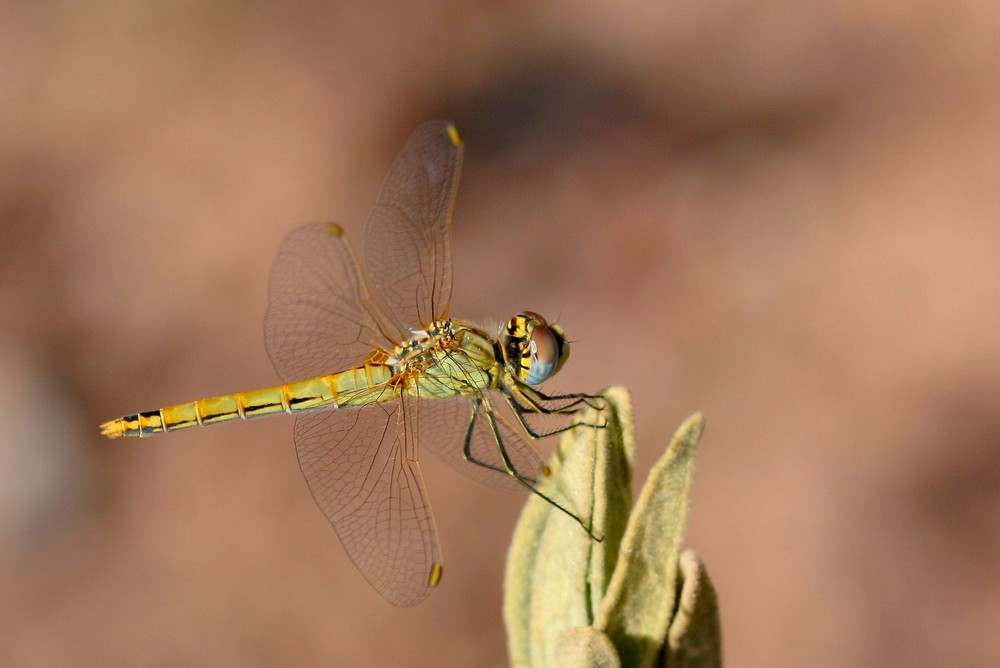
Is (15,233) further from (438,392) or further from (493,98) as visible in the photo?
(438,392)

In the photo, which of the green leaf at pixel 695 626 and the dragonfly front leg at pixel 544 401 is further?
the dragonfly front leg at pixel 544 401

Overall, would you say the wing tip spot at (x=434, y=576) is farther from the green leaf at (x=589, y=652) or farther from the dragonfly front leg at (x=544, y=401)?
the green leaf at (x=589, y=652)

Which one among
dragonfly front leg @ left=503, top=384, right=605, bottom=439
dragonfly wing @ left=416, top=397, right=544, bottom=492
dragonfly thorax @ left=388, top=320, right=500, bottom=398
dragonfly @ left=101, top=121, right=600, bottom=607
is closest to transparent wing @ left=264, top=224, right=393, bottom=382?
dragonfly @ left=101, top=121, right=600, bottom=607

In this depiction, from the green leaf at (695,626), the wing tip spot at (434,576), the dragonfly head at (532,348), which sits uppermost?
the dragonfly head at (532,348)

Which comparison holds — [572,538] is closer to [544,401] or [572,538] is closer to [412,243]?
[544,401]

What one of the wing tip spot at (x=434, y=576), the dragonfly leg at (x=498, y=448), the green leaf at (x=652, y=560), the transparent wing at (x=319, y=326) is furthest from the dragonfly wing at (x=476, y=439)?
the green leaf at (x=652, y=560)

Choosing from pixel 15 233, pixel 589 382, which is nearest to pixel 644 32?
pixel 589 382

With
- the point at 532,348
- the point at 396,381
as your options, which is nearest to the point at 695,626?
the point at 532,348
